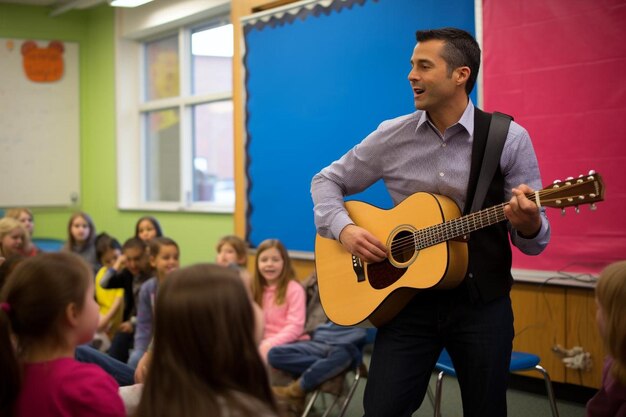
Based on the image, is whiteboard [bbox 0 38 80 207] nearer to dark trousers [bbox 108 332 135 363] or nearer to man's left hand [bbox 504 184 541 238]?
dark trousers [bbox 108 332 135 363]

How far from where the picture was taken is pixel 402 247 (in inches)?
93.1

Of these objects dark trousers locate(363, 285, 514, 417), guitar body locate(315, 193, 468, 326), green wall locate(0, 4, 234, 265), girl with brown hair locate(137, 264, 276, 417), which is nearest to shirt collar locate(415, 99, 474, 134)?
guitar body locate(315, 193, 468, 326)

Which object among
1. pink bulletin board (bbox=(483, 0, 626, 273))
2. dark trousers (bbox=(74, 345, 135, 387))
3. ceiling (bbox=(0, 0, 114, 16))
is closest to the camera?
dark trousers (bbox=(74, 345, 135, 387))

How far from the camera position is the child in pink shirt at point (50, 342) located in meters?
1.74

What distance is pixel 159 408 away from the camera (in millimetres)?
1433

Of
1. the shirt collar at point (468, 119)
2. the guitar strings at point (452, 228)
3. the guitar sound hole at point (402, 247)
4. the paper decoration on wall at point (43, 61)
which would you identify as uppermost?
the paper decoration on wall at point (43, 61)

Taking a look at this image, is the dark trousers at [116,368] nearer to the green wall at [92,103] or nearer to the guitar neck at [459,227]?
the guitar neck at [459,227]

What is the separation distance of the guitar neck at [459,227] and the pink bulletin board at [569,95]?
6.11 ft

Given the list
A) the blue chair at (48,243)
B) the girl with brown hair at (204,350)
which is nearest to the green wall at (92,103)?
the blue chair at (48,243)

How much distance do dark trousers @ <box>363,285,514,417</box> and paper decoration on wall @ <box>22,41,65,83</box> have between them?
7793mm

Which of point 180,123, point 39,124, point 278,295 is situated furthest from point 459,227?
point 39,124

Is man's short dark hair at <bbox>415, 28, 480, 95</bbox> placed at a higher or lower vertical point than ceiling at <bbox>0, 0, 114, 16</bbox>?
lower

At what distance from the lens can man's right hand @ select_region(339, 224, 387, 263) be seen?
2.39 meters

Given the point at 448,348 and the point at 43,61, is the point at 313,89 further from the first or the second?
the point at 43,61
